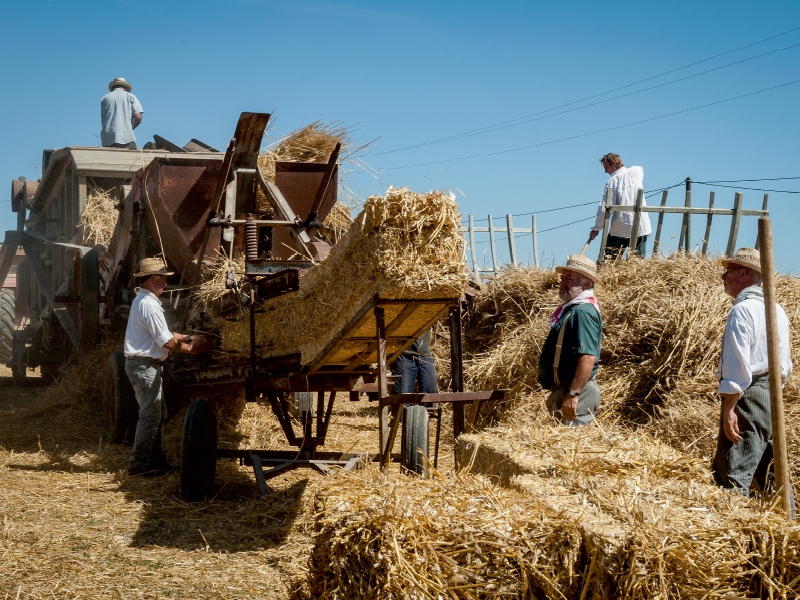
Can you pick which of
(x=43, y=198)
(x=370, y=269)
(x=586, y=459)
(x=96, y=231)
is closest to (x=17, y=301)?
(x=43, y=198)

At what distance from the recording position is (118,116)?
37.4 feet

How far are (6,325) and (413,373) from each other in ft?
23.8

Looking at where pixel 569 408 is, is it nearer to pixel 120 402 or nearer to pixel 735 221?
pixel 120 402

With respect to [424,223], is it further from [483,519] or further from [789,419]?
[789,419]

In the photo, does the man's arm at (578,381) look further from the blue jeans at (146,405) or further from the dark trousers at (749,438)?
the blue jeans at (146,405)

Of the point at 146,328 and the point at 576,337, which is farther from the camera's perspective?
the point at 146,328

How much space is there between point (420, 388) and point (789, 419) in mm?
3433

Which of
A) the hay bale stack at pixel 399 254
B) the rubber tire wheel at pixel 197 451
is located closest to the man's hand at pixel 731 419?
the hay bale stack at pixel 399 254

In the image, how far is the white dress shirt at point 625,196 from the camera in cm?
1088

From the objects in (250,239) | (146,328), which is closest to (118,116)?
(146,328)

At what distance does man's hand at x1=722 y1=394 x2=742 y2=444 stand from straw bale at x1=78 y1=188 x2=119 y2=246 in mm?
7234

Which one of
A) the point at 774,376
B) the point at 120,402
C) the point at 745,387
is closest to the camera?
the point at 774,376

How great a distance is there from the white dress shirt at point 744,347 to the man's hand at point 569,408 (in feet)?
3.31

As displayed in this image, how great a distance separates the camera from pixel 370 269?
4.35m
